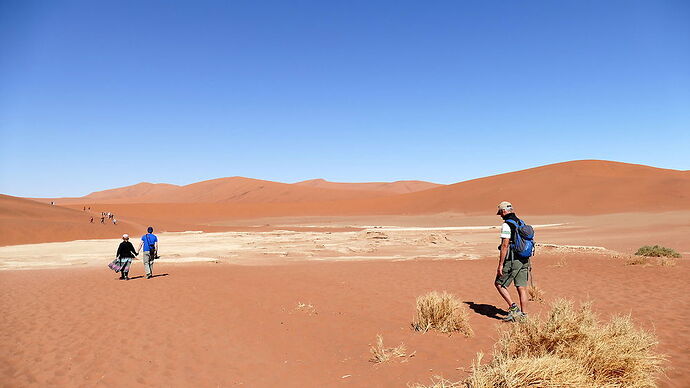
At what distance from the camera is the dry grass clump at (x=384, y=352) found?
5.27 meters

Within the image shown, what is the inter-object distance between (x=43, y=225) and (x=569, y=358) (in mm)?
33416

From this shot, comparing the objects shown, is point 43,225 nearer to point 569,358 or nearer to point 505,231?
point 505,231

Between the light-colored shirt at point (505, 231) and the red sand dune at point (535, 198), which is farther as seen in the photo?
the red sand dune at point (535, 198)

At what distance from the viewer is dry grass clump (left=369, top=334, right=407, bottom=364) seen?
5270mm

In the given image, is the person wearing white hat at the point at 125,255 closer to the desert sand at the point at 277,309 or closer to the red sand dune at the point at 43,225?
the desert sand at the point at 277,309

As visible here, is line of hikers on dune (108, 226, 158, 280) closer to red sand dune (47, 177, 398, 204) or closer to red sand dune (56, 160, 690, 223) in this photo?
red sand dune (56, 160, 690, 223)

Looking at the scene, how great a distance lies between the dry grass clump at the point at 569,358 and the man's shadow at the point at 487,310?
2606 millimetres

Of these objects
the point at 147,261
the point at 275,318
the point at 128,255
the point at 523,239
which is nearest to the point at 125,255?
the point at 128,255

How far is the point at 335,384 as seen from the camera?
190 inches

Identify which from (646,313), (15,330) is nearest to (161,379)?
(15,330)

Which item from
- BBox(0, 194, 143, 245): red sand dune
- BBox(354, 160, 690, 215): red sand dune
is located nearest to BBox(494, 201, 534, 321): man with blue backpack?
BBox(0, 194, 143, 245): red sand dune

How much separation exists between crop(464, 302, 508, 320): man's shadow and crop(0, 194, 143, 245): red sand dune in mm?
28282

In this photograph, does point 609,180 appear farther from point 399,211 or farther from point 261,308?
point 261,308

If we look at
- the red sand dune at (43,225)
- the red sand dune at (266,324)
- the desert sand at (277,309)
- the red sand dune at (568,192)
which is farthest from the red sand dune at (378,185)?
the red sand dune at (266,324)
